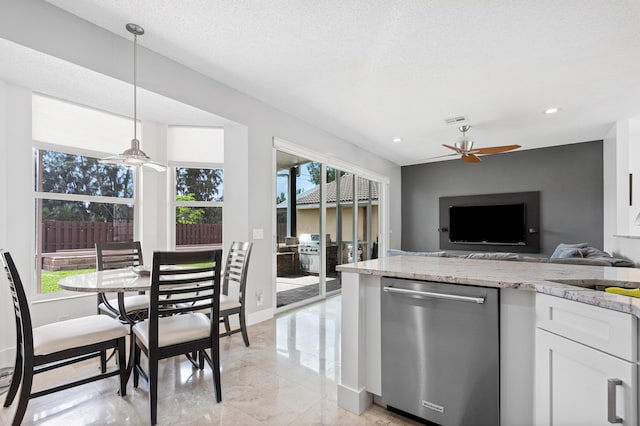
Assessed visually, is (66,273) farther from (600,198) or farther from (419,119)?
(600,198)

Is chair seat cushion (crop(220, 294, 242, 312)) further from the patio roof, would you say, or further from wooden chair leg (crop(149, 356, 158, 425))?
the patio roof

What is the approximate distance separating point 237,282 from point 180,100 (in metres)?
1.80

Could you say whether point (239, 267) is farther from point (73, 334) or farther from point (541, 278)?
point (541, 278)

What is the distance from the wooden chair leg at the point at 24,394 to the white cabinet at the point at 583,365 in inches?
99.6

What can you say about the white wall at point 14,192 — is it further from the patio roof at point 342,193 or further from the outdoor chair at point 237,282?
the patio roof at point 342,193

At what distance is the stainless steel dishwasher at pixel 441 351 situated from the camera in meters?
1.59

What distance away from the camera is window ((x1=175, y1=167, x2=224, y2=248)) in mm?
3848

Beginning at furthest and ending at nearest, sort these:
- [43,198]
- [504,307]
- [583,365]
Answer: [43,198] → [504,307] → [583,365]

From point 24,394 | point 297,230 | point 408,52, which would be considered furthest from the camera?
point 297,230

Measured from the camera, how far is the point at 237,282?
3129mm

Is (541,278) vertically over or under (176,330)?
over

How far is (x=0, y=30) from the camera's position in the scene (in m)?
1.98

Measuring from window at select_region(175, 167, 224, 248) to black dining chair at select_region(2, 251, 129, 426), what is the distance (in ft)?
5.82

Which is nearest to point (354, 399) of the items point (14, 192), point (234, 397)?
point (234, 397)
